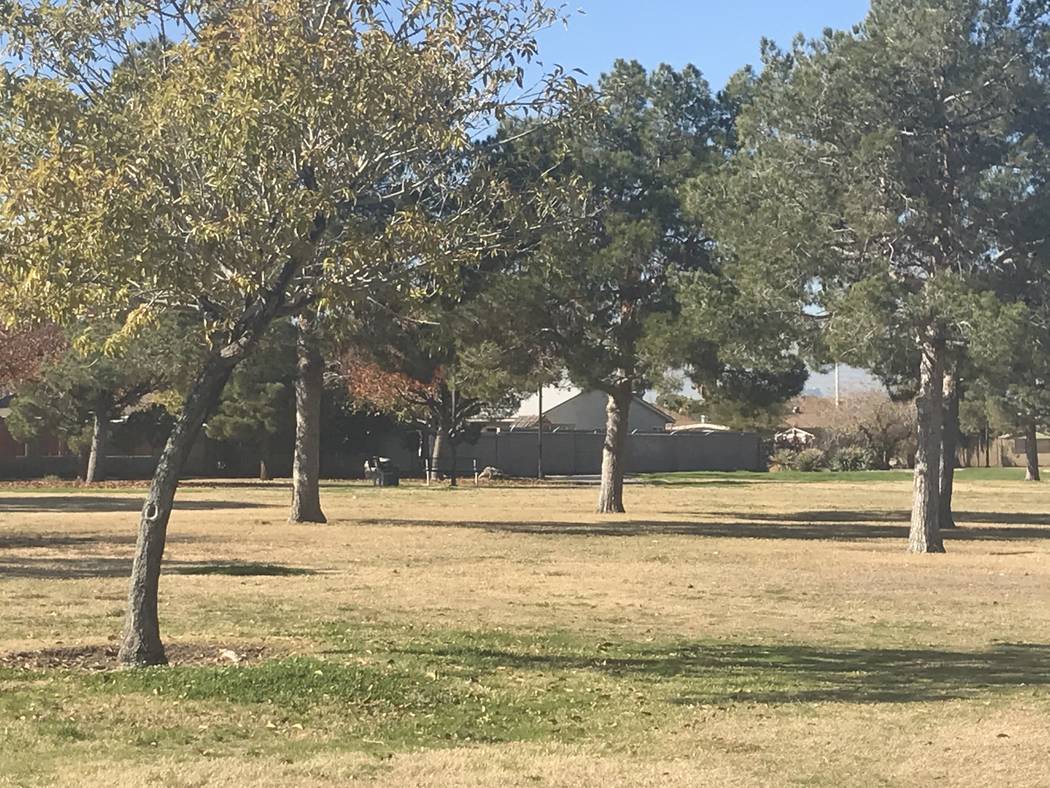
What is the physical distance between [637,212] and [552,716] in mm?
22616

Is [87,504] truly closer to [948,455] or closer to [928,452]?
[948,455]

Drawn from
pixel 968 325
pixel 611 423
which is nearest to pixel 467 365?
pixel 611 423

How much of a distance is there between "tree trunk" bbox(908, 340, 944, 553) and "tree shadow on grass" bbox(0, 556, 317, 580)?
36.6 feet

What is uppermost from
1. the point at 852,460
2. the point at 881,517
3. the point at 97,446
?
the point at 852,460

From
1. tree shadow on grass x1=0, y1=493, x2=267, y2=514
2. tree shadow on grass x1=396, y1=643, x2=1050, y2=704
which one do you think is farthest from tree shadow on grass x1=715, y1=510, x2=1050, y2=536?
tree shadow on grass x1=396, y1=643, x2=1050, y2=704

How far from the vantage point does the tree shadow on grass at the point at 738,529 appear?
29.7m

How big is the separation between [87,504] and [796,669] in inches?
1132

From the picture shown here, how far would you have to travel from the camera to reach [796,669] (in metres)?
11.7

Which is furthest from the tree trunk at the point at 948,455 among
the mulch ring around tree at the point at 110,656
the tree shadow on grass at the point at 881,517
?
the mulch ring around tree at the point at 110,656

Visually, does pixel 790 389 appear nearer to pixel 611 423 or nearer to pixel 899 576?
pixel 611 423

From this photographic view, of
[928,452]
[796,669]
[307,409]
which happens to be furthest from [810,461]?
[796,669]

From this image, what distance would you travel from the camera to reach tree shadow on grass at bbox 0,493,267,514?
34.5 meters

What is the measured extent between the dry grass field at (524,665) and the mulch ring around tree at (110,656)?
5 centimetres

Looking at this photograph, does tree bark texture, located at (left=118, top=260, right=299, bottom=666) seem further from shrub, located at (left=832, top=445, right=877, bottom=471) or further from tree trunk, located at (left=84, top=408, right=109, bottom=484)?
shrub, located at (left=832, top=445, right=877, bottom=471)
